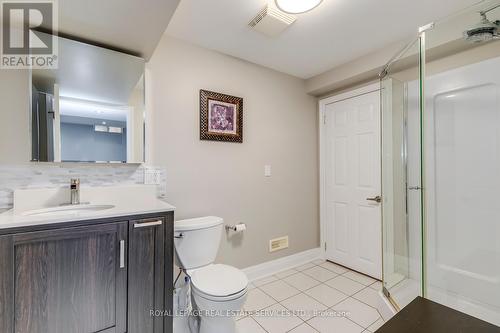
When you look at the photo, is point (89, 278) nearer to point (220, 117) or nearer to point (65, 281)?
point (65, 281)

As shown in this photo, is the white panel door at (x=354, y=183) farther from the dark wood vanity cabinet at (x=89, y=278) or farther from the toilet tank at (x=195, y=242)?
the dark wood vanity cabinet at (x=89, y=278)

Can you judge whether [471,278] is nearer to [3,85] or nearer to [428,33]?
[428,33]

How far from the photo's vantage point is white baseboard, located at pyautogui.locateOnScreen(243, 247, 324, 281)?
2408 millimetres

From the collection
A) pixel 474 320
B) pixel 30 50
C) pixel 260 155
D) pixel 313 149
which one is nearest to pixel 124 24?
pixel 30 50

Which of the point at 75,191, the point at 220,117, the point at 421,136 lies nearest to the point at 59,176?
the point at 75,191

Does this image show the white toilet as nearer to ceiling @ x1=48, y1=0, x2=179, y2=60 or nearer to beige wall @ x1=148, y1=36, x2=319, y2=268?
beige wall @ x1=148, y1=36, x2=319, y2=268

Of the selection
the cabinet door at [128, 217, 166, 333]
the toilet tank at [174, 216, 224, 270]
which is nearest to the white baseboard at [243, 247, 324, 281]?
the toilet tank at [174, 216, 224, 270]

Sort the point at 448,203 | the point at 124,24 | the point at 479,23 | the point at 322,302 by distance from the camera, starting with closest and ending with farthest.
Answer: the point at 124,24, the point at 479,23, the point at 448,203, the point at 322,302

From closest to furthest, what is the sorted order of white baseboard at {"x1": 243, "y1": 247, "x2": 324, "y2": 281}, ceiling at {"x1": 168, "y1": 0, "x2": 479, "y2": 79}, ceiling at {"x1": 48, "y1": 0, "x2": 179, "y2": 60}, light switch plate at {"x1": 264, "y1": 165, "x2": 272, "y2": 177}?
ceiling at {"x1": 48, "y1": 0, "x2": 179, "y2": 60}
ceiling at {"x1": 168, "y1": 0, "x2": 479, "y2": 79}
white baseboard at {"x1": 243, "y1": 247, "x2": 324, "y2": 281}
light switch plate at {"x1": 264, "y1": 165, "x2": 272, "y2": 177}

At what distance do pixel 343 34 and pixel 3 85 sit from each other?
245 centimetres

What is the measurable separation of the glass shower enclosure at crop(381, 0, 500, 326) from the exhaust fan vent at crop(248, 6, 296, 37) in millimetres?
979

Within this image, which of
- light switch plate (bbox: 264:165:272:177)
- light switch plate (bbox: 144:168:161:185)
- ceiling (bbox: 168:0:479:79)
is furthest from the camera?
light switch plate (bbox: 264:165:272:177)

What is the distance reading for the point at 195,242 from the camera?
1750mm

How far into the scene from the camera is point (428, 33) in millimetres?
1790
